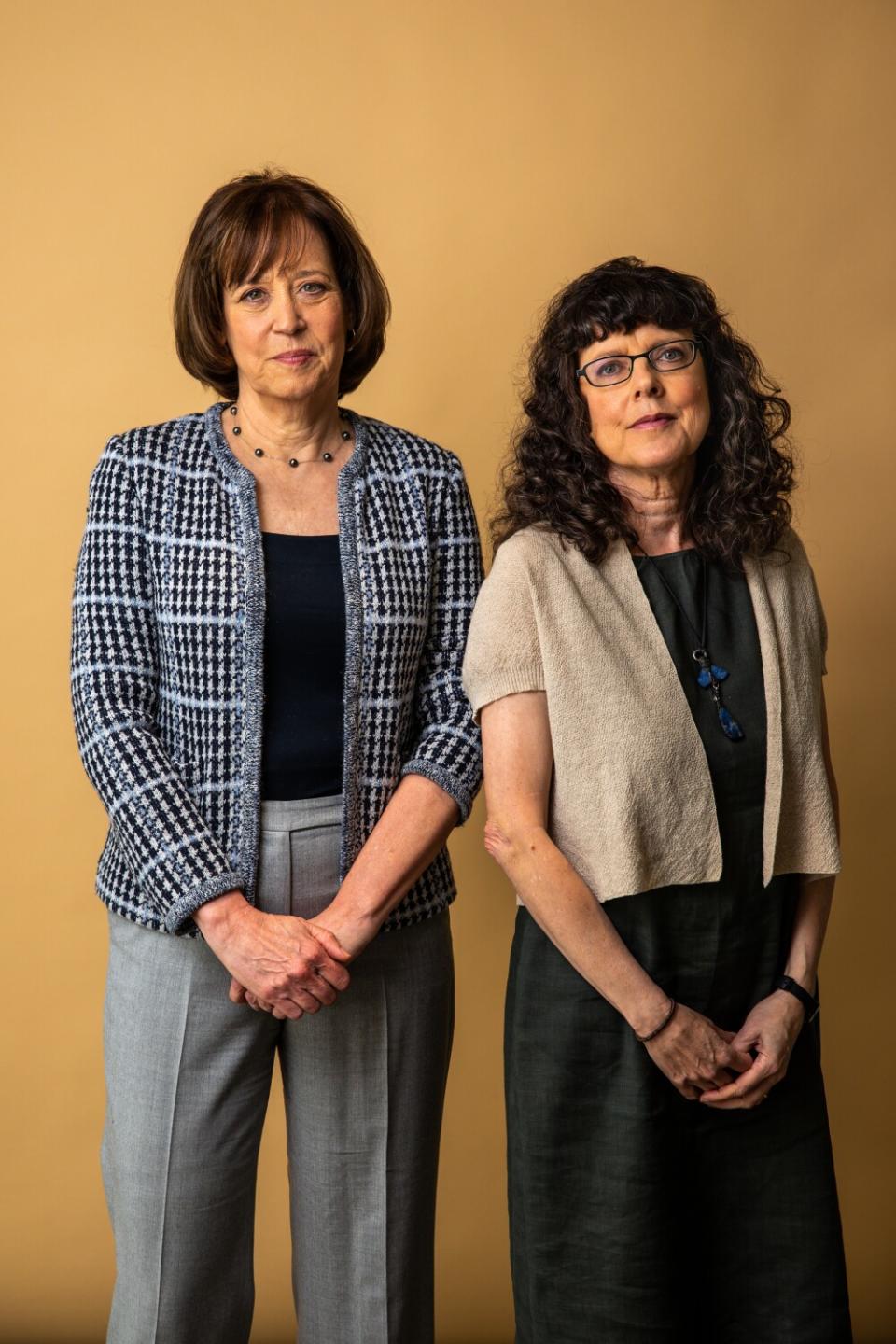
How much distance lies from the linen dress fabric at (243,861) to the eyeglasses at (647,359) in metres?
0.27

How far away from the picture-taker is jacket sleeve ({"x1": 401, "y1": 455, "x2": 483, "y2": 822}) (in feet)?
5.69

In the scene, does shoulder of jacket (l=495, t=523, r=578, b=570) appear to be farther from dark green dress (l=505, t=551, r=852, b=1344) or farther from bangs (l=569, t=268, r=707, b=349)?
bangs (l=569, t=268, r=707, b=349)

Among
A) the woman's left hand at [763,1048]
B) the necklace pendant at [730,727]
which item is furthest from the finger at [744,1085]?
the necklace pendant at [730,727]

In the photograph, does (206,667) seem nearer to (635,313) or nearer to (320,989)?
(320,989)

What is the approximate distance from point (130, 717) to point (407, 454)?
1.65ft

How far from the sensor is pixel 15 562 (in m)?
2.53

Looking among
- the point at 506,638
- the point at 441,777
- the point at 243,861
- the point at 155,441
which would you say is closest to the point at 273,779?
the point at 243,861

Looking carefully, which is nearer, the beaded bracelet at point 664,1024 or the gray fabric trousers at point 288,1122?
the beaded bracelet at point 664,1024

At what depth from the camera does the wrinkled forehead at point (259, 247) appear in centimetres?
171

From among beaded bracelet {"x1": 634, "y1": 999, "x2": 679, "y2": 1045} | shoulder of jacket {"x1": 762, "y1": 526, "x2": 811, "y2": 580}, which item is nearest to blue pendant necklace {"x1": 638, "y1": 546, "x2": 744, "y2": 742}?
shoulder of jacket {"x1": 762, "y1": 526, "x2": 811, "y2": 580}

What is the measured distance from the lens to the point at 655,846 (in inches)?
61.1

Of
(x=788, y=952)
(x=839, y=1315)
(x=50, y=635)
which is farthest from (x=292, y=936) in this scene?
(x=50, y=635)

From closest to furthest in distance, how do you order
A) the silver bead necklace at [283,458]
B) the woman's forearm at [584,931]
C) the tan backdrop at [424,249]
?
the woman's forearm at [584,931] < the silver bead necklace at [283,458] < the tan backdrop at [424,249]

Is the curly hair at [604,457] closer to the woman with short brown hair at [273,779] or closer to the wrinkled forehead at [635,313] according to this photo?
the wrinkled forehead at [635,313]
